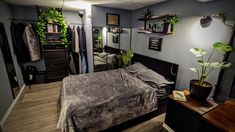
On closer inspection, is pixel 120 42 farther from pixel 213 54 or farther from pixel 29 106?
pixel 29 106

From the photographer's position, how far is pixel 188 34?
2.15m

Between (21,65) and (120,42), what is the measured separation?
2.97 m

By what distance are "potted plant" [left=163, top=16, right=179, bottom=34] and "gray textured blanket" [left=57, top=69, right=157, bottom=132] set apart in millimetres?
1221

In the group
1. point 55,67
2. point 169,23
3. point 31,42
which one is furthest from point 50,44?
point 169,23

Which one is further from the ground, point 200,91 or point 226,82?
point 226,82

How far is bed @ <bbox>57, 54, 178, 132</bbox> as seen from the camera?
5.29 ft

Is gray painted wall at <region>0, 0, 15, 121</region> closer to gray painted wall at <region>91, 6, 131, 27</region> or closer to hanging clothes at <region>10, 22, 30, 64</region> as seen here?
hanging clothes at <region>10, 22, 30, 64</region>

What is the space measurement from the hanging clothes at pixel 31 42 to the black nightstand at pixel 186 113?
12.0ft

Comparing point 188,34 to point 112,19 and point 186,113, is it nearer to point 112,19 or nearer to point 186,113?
point 186,113

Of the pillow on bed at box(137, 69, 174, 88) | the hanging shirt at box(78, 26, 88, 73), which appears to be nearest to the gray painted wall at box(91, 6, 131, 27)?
the hanging shirt at box(78, 26, 88, 73)

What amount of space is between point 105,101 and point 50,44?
2.82m

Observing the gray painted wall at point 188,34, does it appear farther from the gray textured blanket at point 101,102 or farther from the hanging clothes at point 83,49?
the hanging clothes at point 83,49

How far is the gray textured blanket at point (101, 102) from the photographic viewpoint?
1.60 meters

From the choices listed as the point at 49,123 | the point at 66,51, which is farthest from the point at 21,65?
the point at 49,123
